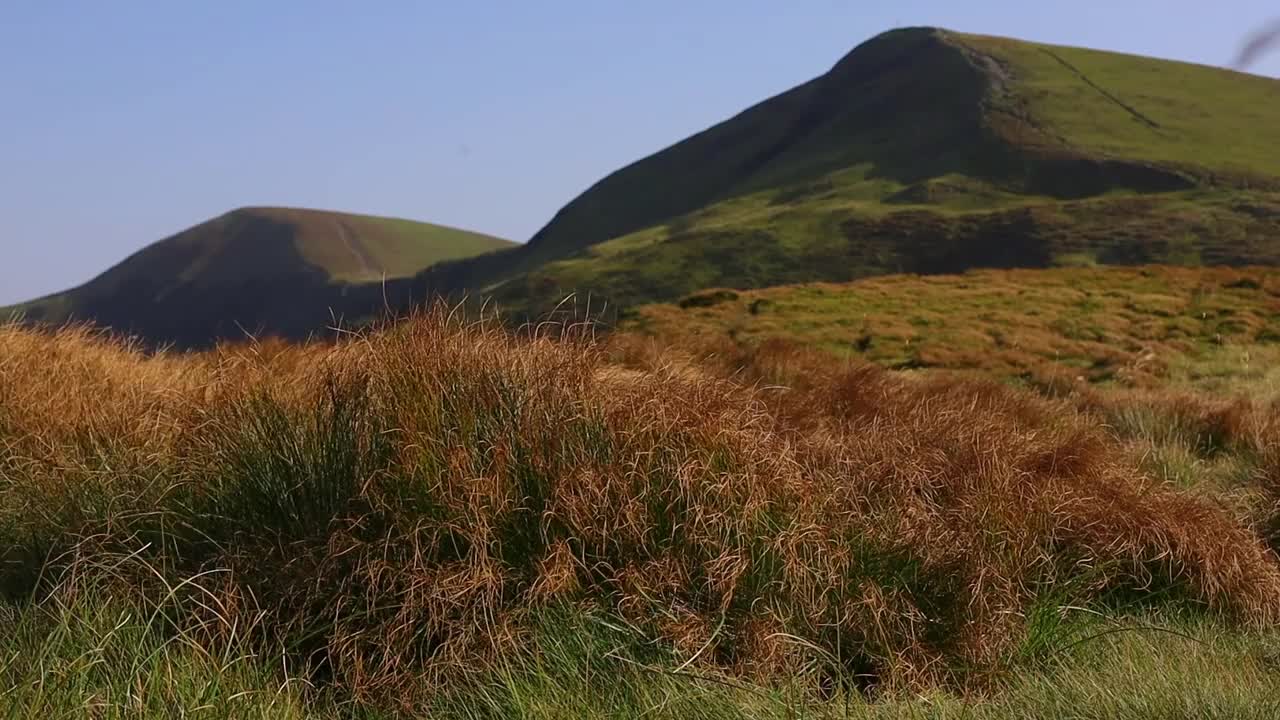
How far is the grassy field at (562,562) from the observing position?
4812mm

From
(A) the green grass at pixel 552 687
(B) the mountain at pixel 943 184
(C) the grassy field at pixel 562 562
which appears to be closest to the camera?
(A) the green grass at pixel 552 687

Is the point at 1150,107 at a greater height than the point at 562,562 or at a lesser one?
lesser

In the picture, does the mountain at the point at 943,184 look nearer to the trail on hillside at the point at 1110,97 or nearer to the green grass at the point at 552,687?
the trail on hillside at the point at 1110,97

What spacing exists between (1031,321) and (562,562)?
70.3 feet

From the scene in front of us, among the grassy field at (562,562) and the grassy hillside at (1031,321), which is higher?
the grassy field at (562,562)

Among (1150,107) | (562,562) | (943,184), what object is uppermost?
(562,562)

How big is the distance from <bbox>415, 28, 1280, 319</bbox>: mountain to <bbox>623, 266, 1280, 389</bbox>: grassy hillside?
148 ft

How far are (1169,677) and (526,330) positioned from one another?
12.5 feet

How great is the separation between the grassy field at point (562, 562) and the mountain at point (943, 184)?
68.1 meters

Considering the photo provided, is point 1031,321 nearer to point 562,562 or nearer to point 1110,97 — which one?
point 562,562

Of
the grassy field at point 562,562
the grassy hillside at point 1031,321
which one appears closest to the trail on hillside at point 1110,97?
the grassy hillside at point 1031,321

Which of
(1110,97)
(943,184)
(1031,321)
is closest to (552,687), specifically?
(1031,321)

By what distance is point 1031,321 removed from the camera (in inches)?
990

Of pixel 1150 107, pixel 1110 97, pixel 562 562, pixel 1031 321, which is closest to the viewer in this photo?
pixel 562 562
